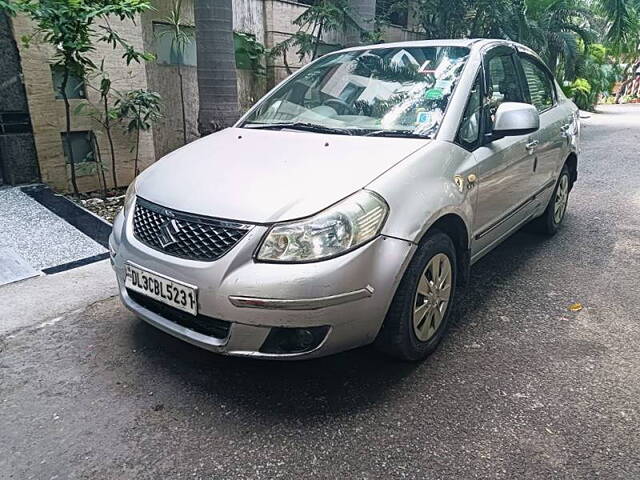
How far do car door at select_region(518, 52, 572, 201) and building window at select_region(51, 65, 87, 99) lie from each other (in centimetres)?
410

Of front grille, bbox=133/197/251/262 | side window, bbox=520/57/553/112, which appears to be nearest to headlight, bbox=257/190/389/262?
front grille, bbox=133/197/251/262

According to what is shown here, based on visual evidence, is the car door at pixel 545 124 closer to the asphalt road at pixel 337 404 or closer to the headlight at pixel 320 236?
the asphalt road at pixel 337 404

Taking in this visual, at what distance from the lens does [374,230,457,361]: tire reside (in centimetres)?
224

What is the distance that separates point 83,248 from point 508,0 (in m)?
9.85

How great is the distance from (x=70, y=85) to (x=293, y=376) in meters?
4.27

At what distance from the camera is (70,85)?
511cm

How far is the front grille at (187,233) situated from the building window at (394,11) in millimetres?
9532

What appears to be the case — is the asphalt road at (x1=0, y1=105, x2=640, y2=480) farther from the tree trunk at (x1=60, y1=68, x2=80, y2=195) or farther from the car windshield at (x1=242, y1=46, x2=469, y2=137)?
the tree trunk at (x1=60, y1=68, x2=80, y2=195)

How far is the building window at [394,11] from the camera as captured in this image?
10.5 metres

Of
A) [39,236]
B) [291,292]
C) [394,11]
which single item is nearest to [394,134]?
[291,292]

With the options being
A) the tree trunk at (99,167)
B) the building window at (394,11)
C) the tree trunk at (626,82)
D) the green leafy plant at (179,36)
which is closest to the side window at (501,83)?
the tree trunk at (99,167)

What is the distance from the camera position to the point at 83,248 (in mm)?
3947

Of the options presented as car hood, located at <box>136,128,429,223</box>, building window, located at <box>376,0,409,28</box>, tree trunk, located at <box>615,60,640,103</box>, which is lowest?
tree trunk, located at <box>615,60,640,103</box>

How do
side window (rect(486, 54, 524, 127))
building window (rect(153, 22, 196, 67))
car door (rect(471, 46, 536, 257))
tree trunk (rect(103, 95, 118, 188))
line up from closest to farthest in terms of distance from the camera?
car door (rect(471, 46, 536, 257)) → side window (rect(486, 54, 524, 127)) → tree trunk (rect(103, 95, 118, 188)) → building window (rect(153, 22, 196, 67))
